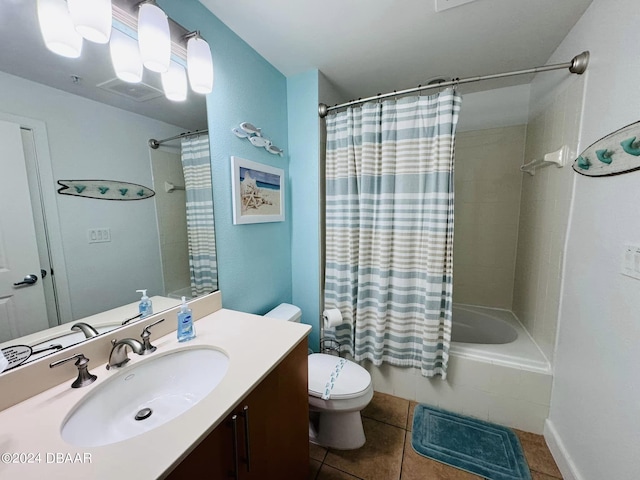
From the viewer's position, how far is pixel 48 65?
0.75 m

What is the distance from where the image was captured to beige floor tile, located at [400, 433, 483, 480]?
124cm

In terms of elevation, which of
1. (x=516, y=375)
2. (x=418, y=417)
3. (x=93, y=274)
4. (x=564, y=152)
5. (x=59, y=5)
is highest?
(x=59, y=5)

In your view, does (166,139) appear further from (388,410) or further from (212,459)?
(388,410)

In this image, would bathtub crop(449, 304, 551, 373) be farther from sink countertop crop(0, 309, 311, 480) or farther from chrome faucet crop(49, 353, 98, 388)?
chrome faucet crop(49, 353, 98, 388)

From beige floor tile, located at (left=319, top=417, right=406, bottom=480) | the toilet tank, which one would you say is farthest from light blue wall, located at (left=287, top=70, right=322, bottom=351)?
beige floor tile, located at (left=319, top=417, right=406, bottom=480)

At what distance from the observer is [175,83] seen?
108 cm

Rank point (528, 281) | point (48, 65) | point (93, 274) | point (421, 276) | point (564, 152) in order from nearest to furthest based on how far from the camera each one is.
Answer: point (48, 65) < point (93, 274) < point (564, 152) < point (421, 276) < point (528, 281)

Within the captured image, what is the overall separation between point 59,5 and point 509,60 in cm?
227

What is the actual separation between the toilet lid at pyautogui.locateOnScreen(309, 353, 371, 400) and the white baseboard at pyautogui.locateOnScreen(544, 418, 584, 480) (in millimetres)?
987

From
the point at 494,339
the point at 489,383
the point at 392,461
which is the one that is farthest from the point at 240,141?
the point at 494,339

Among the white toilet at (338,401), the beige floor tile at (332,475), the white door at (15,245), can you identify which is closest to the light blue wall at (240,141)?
the white toilet at (338,401)

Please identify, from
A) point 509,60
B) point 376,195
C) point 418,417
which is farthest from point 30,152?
point 509,60

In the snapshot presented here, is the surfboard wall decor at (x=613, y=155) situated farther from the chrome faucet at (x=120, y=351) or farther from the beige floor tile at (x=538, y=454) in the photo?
the chrome faucet at (x=120, y=351)

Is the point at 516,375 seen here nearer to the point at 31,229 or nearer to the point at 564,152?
the point at 564,152
